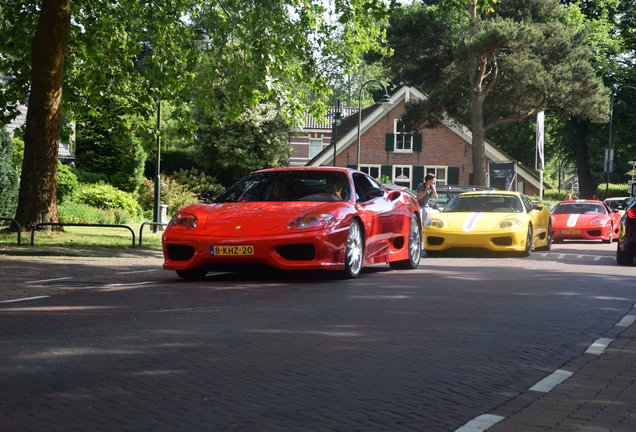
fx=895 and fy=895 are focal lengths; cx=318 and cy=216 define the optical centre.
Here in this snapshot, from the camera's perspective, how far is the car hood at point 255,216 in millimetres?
10656

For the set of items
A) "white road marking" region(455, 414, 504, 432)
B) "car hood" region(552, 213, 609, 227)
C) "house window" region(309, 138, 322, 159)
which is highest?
"house window" region(309, 138, 322, 159)

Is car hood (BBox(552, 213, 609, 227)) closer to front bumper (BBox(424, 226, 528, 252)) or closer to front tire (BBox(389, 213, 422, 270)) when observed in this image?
front bumper (BBox(424, 226, 528, 252))

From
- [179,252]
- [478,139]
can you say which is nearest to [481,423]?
[179,252]

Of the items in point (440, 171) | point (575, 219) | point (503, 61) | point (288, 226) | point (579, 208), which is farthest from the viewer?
point (440, 171)

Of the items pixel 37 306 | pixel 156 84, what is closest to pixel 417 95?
pixel 156 84

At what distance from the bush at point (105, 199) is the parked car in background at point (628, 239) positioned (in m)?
17.5

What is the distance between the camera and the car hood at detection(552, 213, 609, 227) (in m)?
27.0

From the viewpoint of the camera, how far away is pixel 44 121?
1734 centimetres

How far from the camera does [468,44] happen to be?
37.7 metres

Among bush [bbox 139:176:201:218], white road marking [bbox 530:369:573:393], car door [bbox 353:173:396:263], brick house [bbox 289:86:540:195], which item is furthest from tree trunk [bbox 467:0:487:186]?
white road marking [bbox 530:369:573:393]

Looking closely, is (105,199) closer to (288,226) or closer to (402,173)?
(288,226)

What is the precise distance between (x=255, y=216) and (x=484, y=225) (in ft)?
25.2

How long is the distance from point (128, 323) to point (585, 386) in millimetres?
3678

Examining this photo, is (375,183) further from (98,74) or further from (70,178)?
(70,178)
